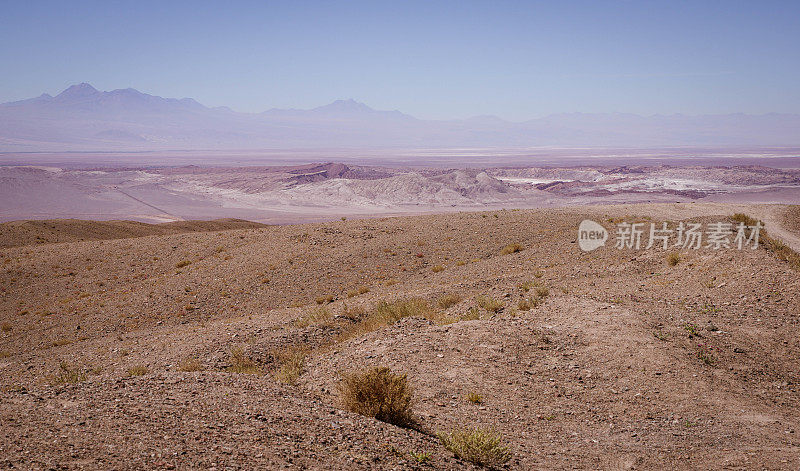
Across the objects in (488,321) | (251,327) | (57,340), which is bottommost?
(57,340)

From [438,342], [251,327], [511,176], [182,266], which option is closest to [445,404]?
[438,342]

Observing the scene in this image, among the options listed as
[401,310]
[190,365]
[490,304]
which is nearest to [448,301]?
[401,310]

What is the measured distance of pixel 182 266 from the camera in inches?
898

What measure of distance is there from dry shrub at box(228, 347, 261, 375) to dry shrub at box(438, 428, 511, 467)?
483cm

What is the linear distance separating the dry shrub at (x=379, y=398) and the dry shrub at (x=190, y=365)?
170 inches

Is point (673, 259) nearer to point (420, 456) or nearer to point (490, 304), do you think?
point (490, 304)

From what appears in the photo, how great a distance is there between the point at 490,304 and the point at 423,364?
3502 mm

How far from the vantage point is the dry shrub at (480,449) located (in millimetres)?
5766

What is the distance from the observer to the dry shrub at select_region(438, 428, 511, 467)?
5.77 m

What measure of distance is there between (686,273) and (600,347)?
20.6 ft

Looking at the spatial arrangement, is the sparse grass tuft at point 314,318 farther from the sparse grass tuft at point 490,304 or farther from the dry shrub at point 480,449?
the dry shrub at point 480,449

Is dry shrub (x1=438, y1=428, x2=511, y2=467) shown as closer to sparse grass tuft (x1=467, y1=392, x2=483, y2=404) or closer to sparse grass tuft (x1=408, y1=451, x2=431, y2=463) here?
sparse grass tuft (x1=408, y1=451, x2=431, y2=463)

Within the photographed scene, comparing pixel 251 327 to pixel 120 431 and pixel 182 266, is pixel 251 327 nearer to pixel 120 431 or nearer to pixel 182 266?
pixel 120 431

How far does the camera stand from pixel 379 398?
6.80 meters
